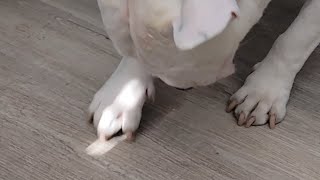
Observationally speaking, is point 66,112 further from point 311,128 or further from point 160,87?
point 311,128

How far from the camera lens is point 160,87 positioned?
1294 mm

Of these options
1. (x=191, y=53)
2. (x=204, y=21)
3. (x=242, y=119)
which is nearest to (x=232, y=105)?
(x=242, y=119)

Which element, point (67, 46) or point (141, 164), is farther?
point (67, 46)

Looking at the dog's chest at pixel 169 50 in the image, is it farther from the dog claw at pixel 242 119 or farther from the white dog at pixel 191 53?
the dog claw at pixel 242 119

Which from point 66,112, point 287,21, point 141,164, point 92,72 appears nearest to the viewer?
point 141,164

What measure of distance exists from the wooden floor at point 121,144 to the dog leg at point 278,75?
0.02 m

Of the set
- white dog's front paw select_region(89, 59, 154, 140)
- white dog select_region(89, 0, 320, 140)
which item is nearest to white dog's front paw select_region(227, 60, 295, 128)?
white dog select_region(89, 0, 320, 140)

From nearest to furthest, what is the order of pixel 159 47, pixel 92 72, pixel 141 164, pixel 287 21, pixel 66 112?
1. pixel 159 47
2. pixel 141 164
3. pixel 66 112
4. pixel 92 72
5. pixel 287 21

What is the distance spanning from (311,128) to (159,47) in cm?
50

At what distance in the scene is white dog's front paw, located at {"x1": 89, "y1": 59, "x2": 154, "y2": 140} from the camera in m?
1.17

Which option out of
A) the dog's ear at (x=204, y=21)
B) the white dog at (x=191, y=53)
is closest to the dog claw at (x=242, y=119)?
the white dog at (x=191, y=53)

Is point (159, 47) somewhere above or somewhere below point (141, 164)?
above

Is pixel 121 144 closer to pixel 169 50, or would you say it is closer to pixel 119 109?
pixel 119 109

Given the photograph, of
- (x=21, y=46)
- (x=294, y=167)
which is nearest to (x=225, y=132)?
(x=294, y=167)
